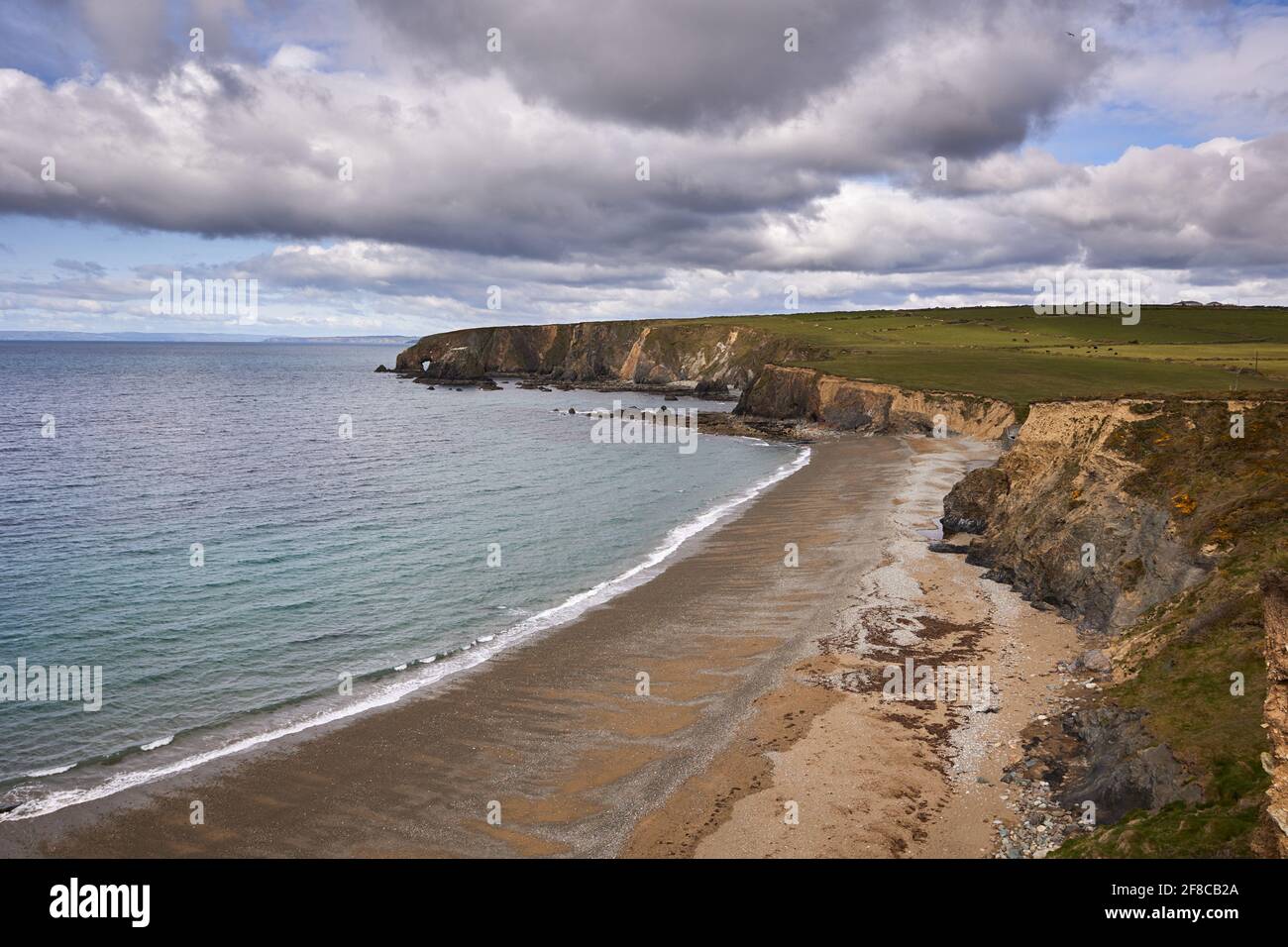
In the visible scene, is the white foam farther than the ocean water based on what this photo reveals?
No

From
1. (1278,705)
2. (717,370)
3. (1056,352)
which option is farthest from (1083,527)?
(717,370)

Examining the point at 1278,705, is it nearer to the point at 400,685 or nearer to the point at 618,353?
the point at 400,685

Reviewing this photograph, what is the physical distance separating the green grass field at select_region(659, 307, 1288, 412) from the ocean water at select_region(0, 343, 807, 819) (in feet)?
74.5

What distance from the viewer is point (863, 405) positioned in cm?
8331

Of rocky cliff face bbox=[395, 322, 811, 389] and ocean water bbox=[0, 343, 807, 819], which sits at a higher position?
rocky cliff face bbox=[395, 322, 811, 389]

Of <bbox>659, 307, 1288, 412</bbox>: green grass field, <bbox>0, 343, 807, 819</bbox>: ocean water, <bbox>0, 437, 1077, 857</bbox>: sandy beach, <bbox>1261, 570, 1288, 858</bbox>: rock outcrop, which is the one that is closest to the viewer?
<bbox>1261, 570, 1288, 858</bbox>: rock outcrop

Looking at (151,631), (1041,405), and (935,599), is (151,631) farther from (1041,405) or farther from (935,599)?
(1041,405)

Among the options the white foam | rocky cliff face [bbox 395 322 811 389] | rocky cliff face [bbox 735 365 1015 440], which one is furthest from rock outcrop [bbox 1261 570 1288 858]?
rocky cliff face [bbox 395 322 811 389]

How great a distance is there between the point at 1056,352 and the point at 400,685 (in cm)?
10132

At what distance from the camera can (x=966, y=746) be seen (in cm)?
1830

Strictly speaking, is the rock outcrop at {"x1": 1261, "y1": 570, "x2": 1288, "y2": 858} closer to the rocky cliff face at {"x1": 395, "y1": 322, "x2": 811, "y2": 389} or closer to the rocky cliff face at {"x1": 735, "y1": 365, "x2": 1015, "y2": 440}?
the rocky cliff face at {"x1": 735, "y1": 365, "x2": 1015, "y2": 440}

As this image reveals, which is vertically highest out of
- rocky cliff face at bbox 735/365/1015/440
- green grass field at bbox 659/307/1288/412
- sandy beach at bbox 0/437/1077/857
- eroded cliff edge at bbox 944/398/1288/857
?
green grass field at bbox 659/307/1288/412

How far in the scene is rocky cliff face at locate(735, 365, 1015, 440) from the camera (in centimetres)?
7225

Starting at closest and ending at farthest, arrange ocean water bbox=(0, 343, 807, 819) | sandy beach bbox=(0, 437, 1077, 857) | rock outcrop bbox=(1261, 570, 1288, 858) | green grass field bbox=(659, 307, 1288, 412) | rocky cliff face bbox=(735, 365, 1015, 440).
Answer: rock outcrop bbox=(1261, 570, 1288, 858), sandy beach bbox=(0, 437, 1077, 857), ocean water bbox=(0, 343, 807, 819), green grass field bbox=(659, 307, 1288, 412), rocky cliff face bbox=(735, 365, 1015, 440)
